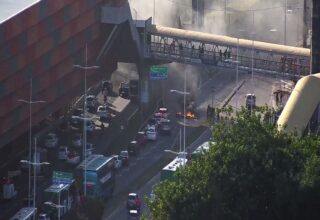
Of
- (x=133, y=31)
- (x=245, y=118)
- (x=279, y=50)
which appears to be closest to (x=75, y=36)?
(x=133, y=31)

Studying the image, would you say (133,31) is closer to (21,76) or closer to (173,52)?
(173,52)

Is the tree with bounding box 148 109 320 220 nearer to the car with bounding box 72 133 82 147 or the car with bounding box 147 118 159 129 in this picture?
the car with bounding box 72 133 82 147

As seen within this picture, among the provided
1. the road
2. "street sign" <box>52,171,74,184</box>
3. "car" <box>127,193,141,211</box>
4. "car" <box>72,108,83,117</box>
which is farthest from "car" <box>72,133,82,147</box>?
"car" <box>127,193,141,211</box>

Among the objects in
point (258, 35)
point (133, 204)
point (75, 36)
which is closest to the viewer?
point (133, 204)

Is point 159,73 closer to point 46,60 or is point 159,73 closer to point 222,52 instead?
point 222,52

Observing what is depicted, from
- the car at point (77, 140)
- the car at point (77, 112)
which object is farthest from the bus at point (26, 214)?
the car at point (77, 112)
